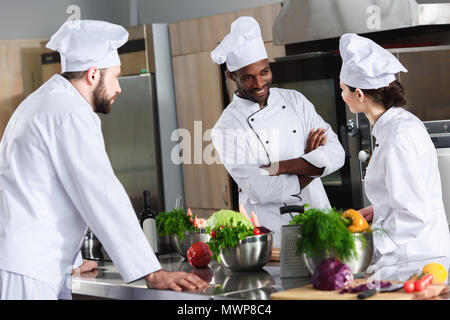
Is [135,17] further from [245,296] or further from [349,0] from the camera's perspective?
[245,296]

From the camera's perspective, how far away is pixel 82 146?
6.41 feet

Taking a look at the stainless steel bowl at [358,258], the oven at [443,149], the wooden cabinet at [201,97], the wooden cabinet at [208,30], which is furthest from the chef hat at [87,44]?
the wooden cabinet at [201,97]

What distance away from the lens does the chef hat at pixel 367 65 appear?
2338mm

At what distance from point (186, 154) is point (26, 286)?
11.1ft

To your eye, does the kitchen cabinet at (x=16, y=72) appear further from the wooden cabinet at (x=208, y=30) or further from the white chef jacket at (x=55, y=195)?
the white chef jacket at (x=55, y=195)

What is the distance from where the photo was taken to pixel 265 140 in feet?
10.5

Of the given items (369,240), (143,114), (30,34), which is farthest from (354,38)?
(30,34)

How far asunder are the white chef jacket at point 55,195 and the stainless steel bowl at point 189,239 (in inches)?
18.9

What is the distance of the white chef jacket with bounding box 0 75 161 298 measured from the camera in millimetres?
1955

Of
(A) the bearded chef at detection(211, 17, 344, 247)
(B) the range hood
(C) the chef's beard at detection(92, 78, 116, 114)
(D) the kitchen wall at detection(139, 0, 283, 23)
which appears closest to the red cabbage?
(C) the chef's beard at detection(92, 78, 116, 114)

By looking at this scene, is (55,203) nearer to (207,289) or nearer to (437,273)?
(207,289)

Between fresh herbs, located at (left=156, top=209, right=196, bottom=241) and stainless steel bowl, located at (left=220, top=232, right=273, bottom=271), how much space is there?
33cm

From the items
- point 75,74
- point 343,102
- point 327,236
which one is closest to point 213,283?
point 327,236

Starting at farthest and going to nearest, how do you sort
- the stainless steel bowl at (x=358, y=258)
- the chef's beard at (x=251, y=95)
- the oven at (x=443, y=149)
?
the oven at (x=443, y=149) → the chef's beard at (x=251, y=95) → the stainless steel bowl at (x=358, y=258)
